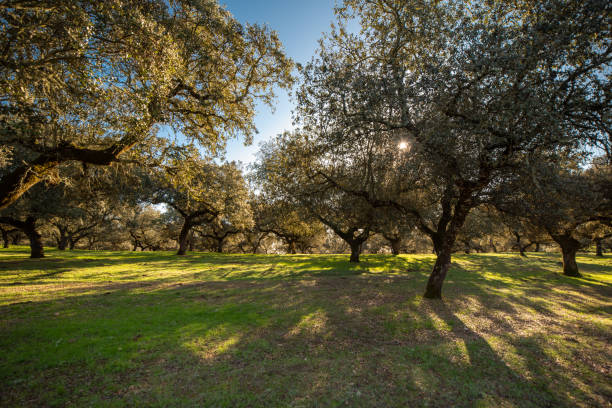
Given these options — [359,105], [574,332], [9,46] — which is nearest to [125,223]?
[9,46]

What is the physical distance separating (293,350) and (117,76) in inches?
390

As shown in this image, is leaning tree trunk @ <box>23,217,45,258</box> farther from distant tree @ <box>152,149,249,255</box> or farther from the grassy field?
the grassy field

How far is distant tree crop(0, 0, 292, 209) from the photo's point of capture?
658 centimetres

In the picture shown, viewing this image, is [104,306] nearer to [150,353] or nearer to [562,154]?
[150,353]

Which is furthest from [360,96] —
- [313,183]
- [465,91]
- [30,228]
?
[30,228]

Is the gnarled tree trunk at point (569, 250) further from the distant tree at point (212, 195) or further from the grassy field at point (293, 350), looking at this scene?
the distant tree at point (212, 195)

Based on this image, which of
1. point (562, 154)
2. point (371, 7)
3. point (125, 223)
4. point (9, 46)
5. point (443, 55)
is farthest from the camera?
point (125, 223)

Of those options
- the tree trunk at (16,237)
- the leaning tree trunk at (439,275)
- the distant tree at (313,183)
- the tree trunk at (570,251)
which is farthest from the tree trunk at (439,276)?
the tree trunk at (16,237)

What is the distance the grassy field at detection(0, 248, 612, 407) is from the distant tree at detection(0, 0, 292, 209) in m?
6.03

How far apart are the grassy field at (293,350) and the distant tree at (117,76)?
6.03 m

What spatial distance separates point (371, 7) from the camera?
1266 cm

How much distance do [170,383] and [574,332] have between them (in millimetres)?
11906

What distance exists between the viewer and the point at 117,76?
8172 millimetres

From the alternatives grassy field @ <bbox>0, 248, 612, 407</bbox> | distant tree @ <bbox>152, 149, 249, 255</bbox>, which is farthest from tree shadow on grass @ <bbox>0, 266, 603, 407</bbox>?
distant tree @ <bbox>152, 149, 249, 255</bbox>
